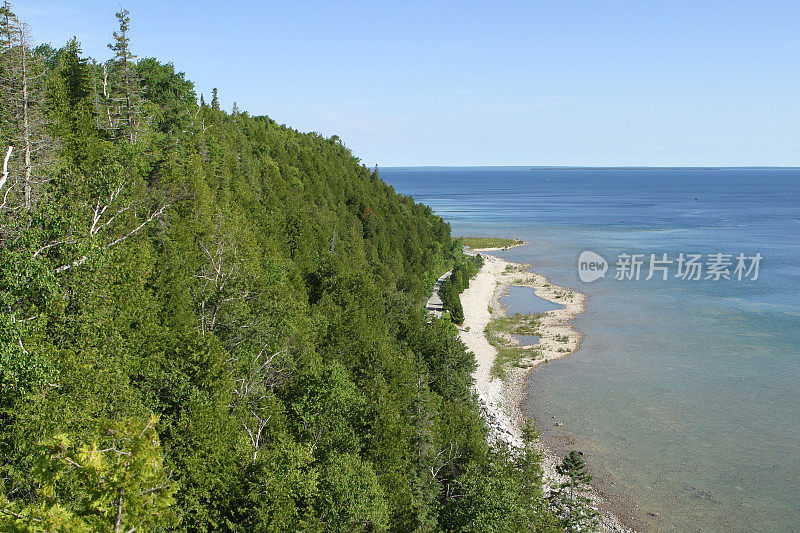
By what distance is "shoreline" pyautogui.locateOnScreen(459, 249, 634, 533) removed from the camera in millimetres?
37844

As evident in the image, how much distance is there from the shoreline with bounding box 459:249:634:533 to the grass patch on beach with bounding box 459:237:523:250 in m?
20.5

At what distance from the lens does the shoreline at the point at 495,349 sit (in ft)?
124

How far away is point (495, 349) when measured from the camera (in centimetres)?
5762

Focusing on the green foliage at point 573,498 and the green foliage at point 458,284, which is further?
the green foliage at point 458,284

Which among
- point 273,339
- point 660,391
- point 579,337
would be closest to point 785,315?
point 579,337

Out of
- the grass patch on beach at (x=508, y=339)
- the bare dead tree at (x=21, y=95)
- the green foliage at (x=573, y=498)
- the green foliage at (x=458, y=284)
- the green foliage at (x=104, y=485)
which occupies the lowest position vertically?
the green foliage at (x=573, y=498)

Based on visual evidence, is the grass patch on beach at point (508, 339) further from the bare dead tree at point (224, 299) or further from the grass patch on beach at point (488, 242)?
the grass patch on beach at point (488, 242)

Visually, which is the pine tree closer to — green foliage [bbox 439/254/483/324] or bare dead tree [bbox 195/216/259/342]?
bare dead tree [bbox 195/216/259/342]

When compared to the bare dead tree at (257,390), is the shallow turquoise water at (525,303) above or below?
below

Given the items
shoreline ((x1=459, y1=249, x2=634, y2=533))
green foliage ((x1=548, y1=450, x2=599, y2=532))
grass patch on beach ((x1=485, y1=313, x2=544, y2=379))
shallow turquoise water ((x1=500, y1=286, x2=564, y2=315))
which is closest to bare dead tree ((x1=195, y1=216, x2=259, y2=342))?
green foliage ((x1=548, y1=450, x2=599, y2=532))

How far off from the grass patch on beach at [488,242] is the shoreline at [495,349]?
2046 cm

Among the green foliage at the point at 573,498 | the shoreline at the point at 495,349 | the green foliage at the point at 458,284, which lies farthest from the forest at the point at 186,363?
the green foliage at the point at 458,284

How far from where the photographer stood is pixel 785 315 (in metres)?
67.9

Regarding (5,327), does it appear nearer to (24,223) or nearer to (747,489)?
(24,223)
